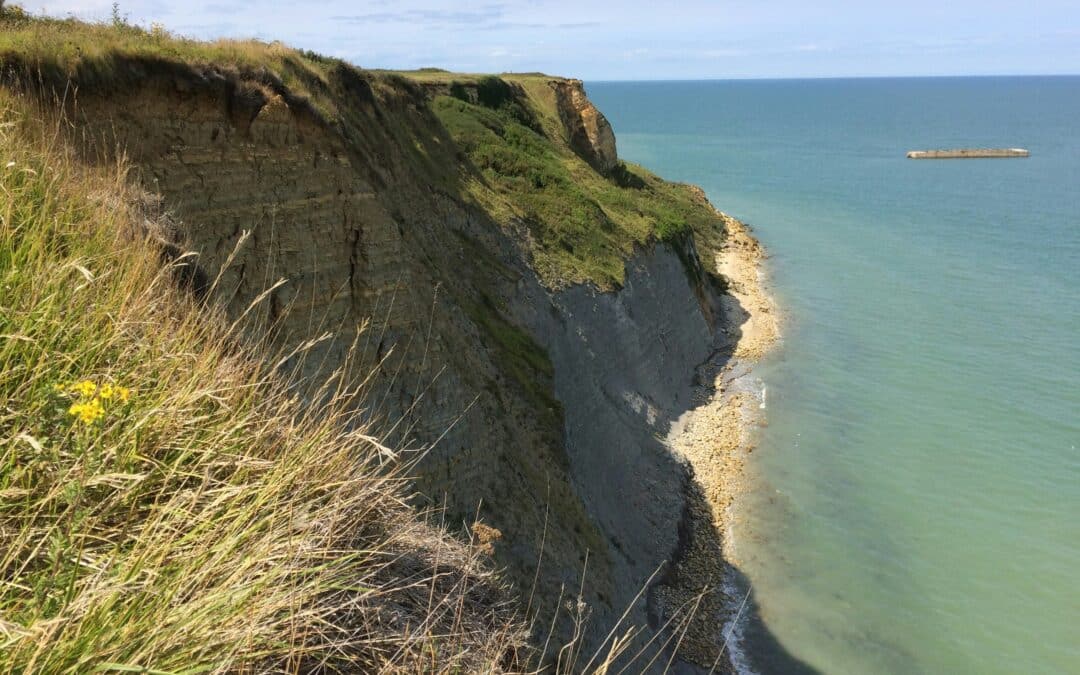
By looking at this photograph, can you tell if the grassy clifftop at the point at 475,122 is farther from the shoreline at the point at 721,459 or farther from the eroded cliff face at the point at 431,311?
the shoreline at the point at 721,459

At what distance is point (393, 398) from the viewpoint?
1444 cm

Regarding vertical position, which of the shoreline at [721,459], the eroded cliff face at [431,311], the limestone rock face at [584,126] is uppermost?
the limestone rock face at [584,126]

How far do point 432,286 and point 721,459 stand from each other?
14.2 metres

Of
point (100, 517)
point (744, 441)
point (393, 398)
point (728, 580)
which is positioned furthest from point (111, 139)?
point (744, 441)

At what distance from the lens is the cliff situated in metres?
12.0

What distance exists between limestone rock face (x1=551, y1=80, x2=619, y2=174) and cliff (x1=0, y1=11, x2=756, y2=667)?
16.0m

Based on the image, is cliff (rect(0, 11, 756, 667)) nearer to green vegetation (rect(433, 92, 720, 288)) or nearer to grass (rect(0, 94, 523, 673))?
green vegetation (rect(433, 92, 720, 288))

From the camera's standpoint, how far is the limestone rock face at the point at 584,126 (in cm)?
4761

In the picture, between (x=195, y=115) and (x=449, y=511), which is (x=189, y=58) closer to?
(x=195, y=115)

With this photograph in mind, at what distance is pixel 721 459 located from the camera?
2677cm

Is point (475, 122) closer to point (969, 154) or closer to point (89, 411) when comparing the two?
point (89, 411)

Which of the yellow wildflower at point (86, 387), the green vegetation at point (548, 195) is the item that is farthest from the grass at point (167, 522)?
the green vegetation at point (548, 195)

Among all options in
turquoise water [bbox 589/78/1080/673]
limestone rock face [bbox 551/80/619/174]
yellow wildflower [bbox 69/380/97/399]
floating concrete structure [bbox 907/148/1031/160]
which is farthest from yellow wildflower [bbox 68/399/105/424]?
floating concrete structure [bbox 907/148/1031/160]

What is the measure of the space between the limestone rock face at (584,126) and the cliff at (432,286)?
16.0 metres
